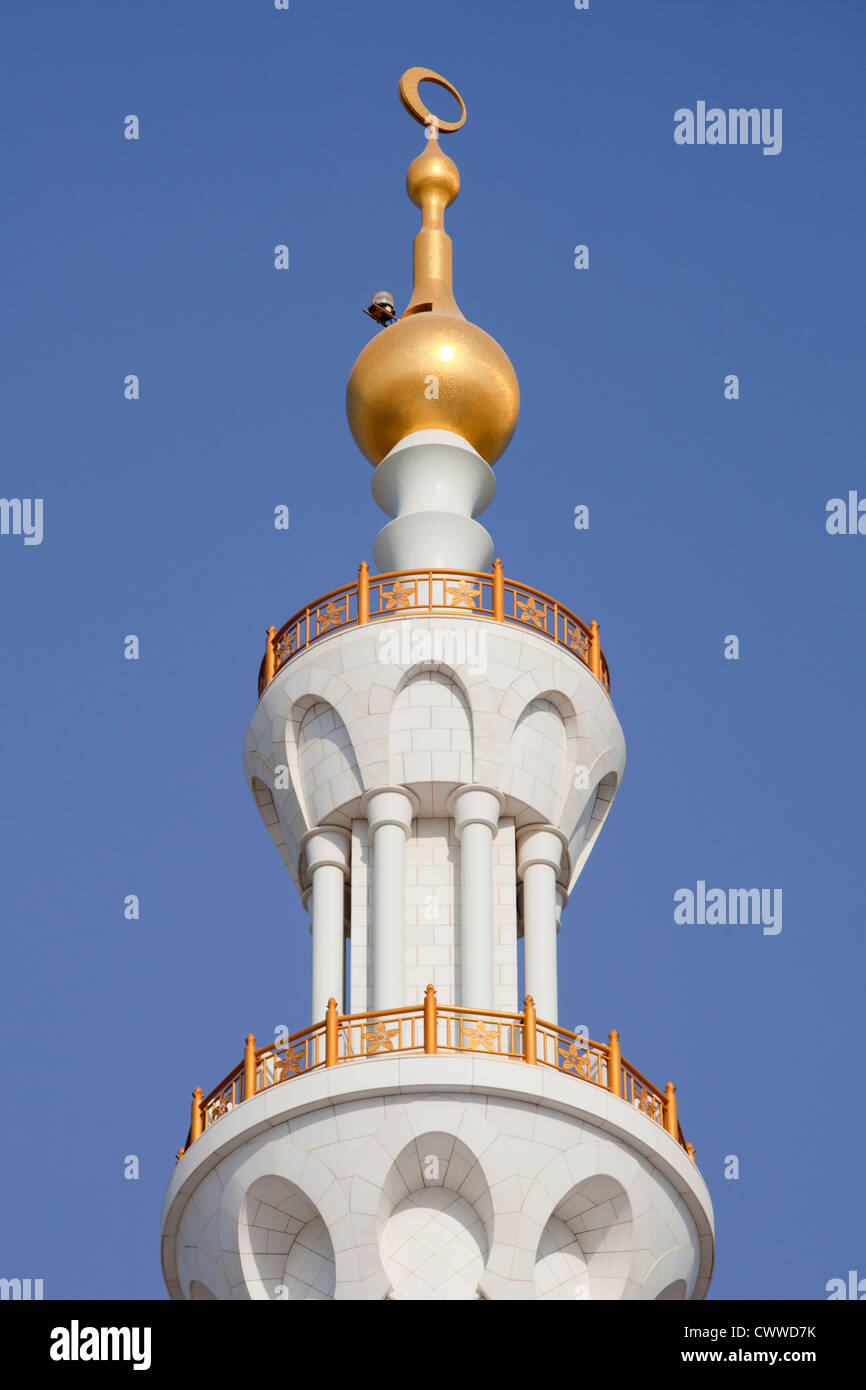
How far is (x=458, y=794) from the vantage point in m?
35.1

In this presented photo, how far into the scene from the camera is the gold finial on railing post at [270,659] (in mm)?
36500

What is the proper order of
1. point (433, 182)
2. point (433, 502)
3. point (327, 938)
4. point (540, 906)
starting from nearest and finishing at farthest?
point (327, 938), point (540, 906), point (433, 502), point (433, 182)

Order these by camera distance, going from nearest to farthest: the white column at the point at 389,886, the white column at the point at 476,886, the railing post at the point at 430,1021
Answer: the railing post at the point at 430,1021 → the white column at the point at 476,886 → the white column at the point at 389,886

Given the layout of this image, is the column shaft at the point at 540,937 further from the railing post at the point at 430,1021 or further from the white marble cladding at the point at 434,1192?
the white marble cladding at the point at 434,1192

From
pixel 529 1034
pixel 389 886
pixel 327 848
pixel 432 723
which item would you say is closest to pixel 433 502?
pixel 432 723

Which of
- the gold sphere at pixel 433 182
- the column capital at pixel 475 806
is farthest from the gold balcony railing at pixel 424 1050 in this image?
the gold sphere at pixel 433 182

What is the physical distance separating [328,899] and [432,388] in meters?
7.86

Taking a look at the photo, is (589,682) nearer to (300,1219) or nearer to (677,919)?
(677,919)

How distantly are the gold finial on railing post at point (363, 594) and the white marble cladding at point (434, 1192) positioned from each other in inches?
265

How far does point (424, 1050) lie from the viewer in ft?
103

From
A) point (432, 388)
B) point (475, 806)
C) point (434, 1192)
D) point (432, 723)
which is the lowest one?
point (434, 1192)

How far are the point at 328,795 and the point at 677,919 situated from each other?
553 centimetres

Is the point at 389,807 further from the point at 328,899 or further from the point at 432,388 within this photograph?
the point at 432,388

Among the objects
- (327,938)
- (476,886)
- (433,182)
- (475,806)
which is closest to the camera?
(476,886)
